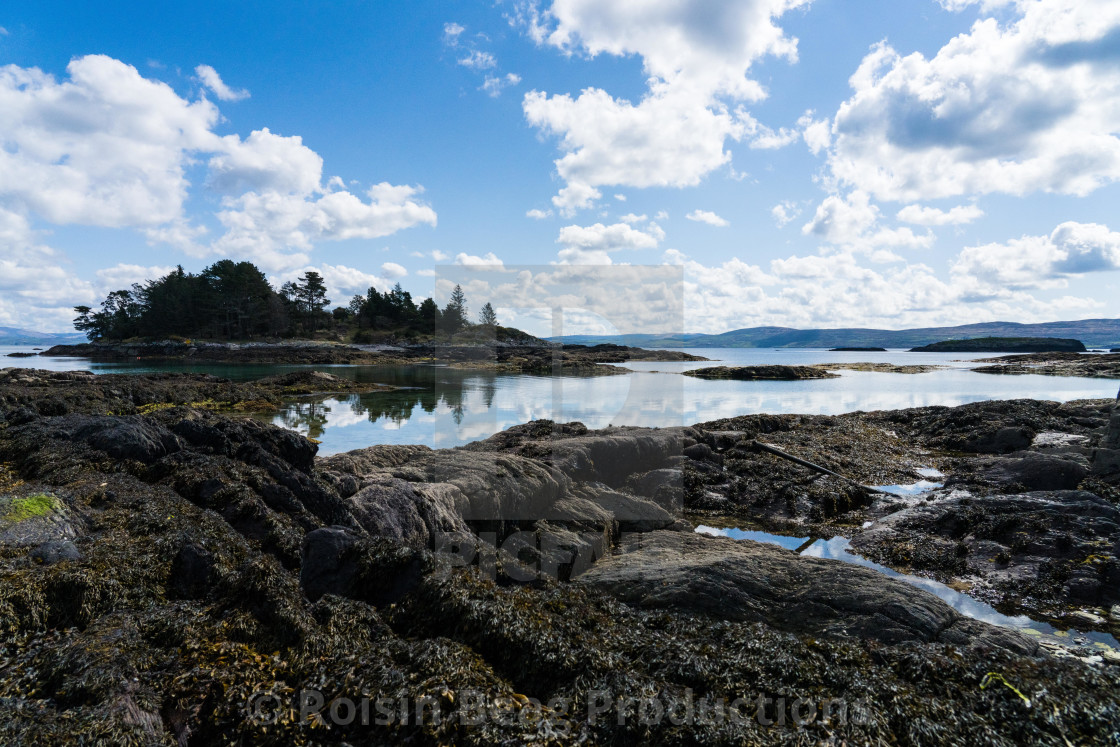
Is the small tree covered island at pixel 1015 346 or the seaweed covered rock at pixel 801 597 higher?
the small tree covered island at pixel 1015 346

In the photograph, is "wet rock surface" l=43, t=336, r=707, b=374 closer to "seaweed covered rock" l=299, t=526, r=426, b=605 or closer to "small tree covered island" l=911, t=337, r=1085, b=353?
"seaweed covered rock" l=299, t=526, r=426, b=605

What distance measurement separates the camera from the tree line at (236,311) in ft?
287

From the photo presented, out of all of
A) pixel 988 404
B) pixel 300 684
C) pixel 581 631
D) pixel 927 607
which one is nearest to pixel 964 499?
pixel 927 607

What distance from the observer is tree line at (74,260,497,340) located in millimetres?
87375

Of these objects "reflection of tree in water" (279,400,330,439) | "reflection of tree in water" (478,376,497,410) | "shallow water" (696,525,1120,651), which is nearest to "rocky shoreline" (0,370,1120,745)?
"shallow water" (696,525,1120,651)

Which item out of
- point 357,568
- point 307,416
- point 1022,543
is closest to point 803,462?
point 1022,543

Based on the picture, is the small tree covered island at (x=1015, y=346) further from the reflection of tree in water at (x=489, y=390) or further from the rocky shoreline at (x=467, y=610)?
the rocky shoreline at (x=467, y=610)

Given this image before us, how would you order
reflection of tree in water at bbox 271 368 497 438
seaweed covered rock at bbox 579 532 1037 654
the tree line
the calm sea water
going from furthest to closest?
the tree line → reflection of tree in water at bbox 271 368 497 438 → the calm sea water → seaweed covered rock at bbox 579 532 1037 654

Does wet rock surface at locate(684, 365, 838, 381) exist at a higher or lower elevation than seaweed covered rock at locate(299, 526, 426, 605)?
lower

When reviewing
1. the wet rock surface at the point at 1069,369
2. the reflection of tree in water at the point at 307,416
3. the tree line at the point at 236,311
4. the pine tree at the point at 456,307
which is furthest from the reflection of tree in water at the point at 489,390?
the wet rock surface at the point at 1069,369

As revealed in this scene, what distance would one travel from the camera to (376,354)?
74.5 m

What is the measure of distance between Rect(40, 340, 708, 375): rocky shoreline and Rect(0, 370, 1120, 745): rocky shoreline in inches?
1793

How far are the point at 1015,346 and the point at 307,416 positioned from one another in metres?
162

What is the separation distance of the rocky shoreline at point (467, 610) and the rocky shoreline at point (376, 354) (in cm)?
4555
